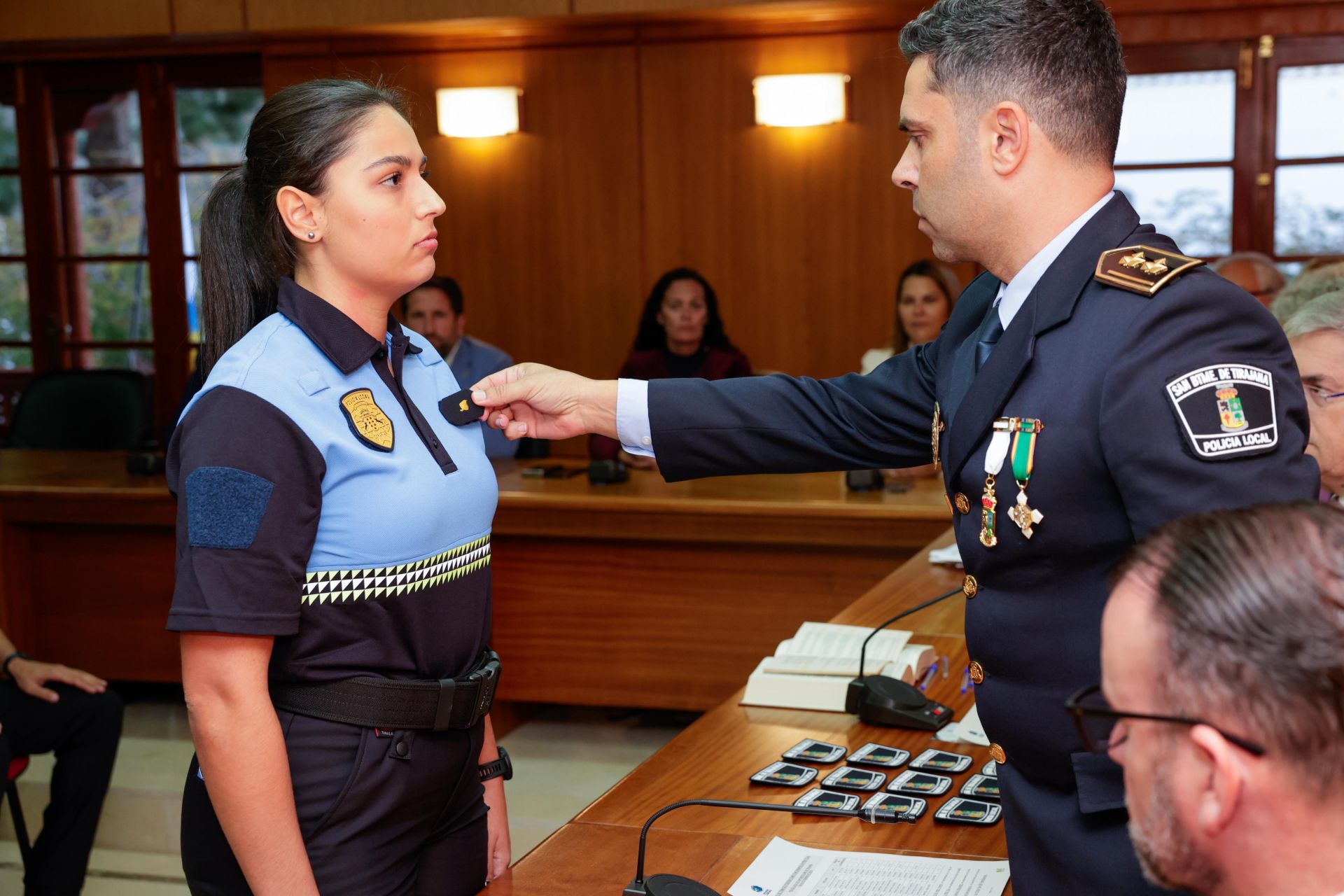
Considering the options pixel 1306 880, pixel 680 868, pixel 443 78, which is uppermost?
pixel 443 78

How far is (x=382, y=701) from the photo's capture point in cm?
137

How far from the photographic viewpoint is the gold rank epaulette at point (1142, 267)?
1.18 meters

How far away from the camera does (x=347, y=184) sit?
4.83 feet

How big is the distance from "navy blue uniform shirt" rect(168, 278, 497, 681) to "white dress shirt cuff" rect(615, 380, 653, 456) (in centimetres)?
22

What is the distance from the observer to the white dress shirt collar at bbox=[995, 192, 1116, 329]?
51.4 inches

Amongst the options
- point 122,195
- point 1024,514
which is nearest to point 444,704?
point 1024,514

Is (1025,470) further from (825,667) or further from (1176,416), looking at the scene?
(825,667)

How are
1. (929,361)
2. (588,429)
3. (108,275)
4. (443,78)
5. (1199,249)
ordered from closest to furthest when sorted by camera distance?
1. (929,361)
2. (588,429)
3. (1199,249)
4. (443,78)
5. (108,275)

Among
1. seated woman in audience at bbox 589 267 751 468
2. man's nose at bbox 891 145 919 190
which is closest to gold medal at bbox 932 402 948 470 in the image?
man's nose at bbox 891 145 919 190

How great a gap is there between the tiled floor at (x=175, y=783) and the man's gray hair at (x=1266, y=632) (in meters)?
2.78

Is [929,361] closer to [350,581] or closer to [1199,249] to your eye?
[350,581]

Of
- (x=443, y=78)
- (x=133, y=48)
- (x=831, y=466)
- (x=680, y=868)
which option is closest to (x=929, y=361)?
(x=831, y=466)

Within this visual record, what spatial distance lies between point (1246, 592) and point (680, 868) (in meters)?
0.91

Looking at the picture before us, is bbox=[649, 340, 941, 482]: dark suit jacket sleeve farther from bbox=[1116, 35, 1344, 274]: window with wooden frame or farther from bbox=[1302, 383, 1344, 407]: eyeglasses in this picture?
bbox=[1116, 35, 1344, 274]: window with wooden frame
